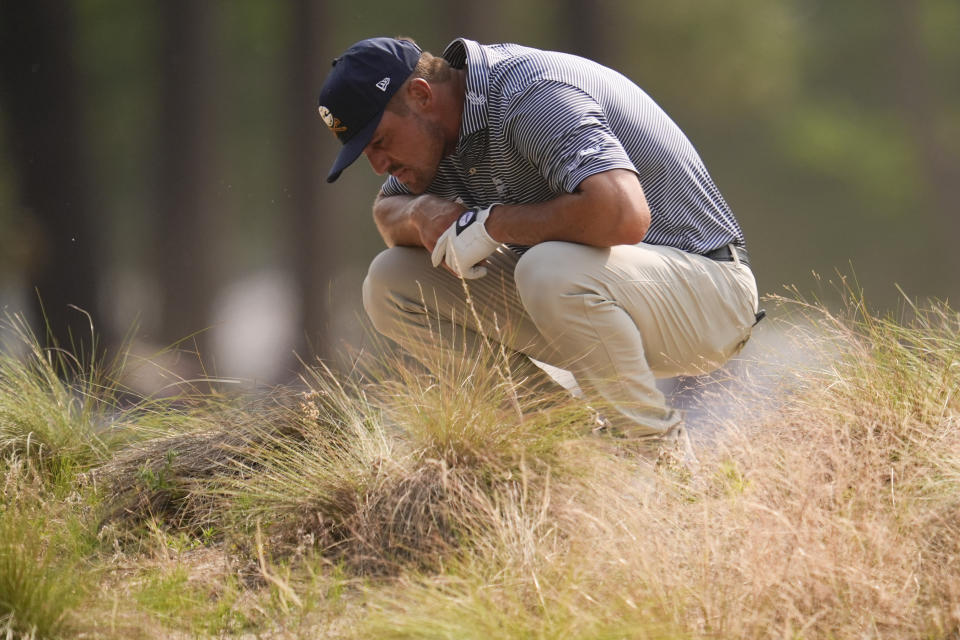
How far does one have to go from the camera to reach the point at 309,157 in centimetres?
464

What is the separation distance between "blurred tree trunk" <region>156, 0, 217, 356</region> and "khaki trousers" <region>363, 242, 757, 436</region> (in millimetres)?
1505

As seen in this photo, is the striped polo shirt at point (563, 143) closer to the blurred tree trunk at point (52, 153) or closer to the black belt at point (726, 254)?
the black belt at point (726, 254)

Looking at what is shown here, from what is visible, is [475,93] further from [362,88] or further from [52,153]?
[52,153]

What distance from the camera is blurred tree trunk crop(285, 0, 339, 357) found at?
4.63 metres

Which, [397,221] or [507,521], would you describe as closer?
[507,521]

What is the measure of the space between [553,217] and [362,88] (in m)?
0.67

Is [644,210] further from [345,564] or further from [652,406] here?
[345,564]

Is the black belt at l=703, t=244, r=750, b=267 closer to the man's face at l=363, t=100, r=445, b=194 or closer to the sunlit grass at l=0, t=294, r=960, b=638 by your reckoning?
the sunlit grass at l=0, t=294, r=960, b=638

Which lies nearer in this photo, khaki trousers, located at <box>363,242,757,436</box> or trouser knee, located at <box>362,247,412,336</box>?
khaki trousers, located at <box>363,242,757,436</box>

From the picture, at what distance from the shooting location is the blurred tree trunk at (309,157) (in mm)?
4629

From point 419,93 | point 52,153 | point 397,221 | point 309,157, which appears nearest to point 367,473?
point 397,221

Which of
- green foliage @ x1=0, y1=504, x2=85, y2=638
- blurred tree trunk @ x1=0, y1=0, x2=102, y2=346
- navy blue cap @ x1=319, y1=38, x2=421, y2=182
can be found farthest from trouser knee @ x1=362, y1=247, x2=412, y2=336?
blurred tree trunk @ x1=0, y1=0, x2=102, y2=346

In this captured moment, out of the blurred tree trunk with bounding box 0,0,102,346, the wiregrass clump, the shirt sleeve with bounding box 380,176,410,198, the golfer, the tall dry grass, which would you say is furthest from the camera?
the blurred tree trunk with bounding box 0,0,102,346

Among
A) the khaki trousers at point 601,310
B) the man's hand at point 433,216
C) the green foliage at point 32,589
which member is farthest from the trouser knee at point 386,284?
the green foliage at point 32,589
